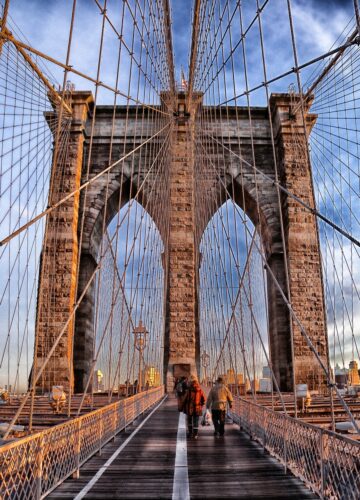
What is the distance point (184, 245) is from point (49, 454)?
1525 centimetres

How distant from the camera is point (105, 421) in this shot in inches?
253

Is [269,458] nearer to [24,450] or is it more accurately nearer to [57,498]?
[57,498]

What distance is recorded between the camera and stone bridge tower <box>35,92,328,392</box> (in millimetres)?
17750

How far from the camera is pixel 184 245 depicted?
62.6 ft

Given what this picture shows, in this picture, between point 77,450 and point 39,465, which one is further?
point 77,450

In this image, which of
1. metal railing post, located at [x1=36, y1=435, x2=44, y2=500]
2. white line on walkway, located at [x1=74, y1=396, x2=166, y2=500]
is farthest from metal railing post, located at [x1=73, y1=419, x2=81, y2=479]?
metal railing post, located at [x1=36, y1=435, x2=44, y2=500]

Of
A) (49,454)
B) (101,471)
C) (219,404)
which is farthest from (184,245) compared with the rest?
(49,454)

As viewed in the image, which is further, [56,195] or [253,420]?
[56,195]

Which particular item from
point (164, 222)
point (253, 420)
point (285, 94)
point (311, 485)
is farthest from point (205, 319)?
point (311, 485)

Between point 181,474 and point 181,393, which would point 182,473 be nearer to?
point 181,474

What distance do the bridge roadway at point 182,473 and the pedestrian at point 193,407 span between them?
0.24 m

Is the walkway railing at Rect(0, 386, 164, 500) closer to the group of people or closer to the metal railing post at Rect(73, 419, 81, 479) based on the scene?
the metal railing post at Rect(73, 419, 81, 479)

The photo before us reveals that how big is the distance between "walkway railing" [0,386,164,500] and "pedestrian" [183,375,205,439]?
1.25 m

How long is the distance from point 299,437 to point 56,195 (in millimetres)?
16434
